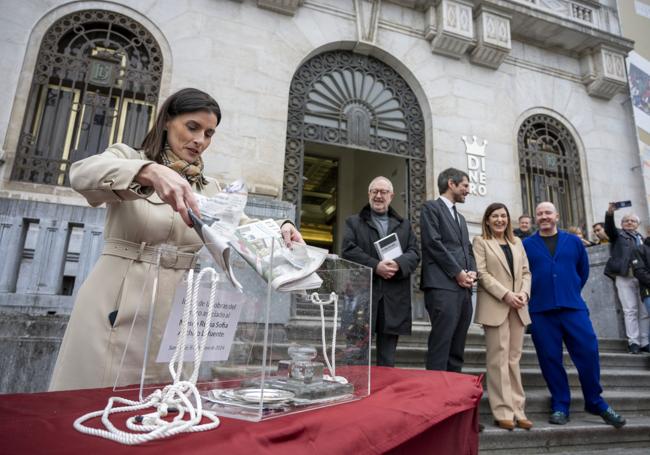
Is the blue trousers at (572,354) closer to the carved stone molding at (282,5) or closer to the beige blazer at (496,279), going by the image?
the beige blazer at (496,279)

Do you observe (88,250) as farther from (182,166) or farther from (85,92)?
(182,166)

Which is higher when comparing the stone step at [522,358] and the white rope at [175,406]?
the white rope at [175,406]

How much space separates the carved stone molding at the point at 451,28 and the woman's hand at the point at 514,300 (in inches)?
261

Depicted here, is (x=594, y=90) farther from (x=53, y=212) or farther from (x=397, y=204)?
(x=53, y=212)

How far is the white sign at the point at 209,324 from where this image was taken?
102 cm

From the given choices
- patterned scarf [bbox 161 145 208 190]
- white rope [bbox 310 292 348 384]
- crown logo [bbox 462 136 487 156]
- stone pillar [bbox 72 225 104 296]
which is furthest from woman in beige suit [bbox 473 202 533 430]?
crown logo [bbox 462 136 487 156]

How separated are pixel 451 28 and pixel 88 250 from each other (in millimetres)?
7951

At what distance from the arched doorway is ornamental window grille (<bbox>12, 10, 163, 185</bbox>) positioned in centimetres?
256

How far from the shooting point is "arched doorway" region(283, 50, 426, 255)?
25.3ft

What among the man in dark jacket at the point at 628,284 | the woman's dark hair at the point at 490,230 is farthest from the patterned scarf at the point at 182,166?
the man in dark jacket at the point at 628,284

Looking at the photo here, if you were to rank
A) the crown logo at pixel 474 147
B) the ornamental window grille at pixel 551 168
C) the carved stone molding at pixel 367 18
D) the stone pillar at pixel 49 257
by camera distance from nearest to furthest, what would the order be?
1. the stone pillar at pixel 49 257
2. the carved stone molding at pixel 367 18
3. the crown logo at pixel 474 147
4. the ornamental window grille at pixel 551 168

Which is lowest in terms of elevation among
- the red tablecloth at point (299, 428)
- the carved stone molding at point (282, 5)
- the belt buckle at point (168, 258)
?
the red tablecloth at point (299, 428)

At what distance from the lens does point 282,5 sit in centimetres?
757

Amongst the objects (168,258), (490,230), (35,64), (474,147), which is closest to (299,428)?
(168,258)
